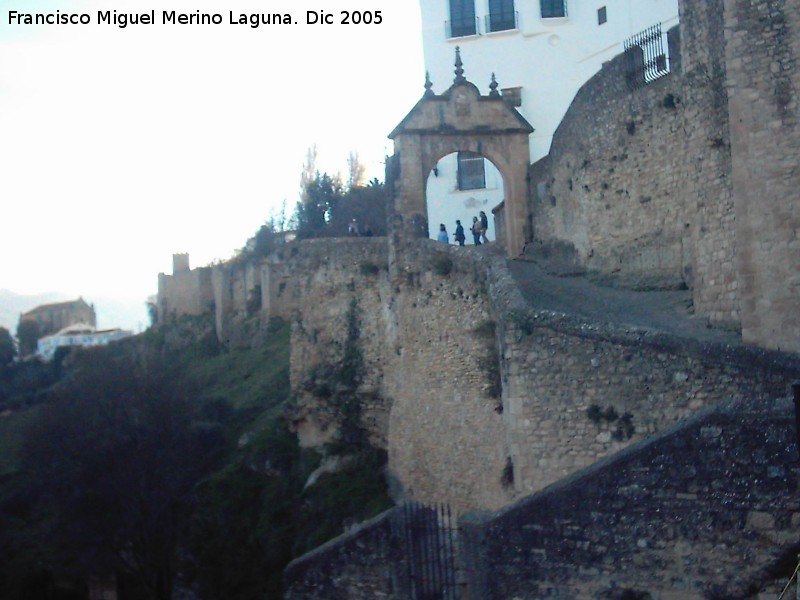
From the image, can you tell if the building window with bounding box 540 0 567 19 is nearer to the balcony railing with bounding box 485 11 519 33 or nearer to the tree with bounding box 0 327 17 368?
the balcony railing with bounding box 485 11 519 33

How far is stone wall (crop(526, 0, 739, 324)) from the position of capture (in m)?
13.4

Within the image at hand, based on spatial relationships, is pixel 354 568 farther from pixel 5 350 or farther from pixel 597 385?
pixel 5 350

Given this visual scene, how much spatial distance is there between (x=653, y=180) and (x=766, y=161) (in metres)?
5.18

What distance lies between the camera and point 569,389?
38.2 ft

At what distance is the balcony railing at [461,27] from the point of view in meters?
32.5

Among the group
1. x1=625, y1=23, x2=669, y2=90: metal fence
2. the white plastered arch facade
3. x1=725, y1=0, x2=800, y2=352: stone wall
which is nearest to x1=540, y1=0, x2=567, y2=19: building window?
the white plastered arch facade

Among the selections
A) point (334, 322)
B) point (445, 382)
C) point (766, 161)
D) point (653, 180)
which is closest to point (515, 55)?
point (334, 322)

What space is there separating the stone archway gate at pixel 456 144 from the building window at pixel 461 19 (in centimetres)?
1193

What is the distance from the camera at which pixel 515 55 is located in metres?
32.0

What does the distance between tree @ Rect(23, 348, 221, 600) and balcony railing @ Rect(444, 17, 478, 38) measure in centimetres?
1350

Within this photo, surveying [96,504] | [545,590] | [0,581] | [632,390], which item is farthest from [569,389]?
[0,581]

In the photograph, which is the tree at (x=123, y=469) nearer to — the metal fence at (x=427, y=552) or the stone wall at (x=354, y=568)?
the stone wall at (x=354, y=568)

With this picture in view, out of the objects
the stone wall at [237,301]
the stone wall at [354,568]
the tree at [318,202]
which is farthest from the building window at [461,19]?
the stone wall at [354,568]

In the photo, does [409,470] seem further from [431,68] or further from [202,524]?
[431,68]
